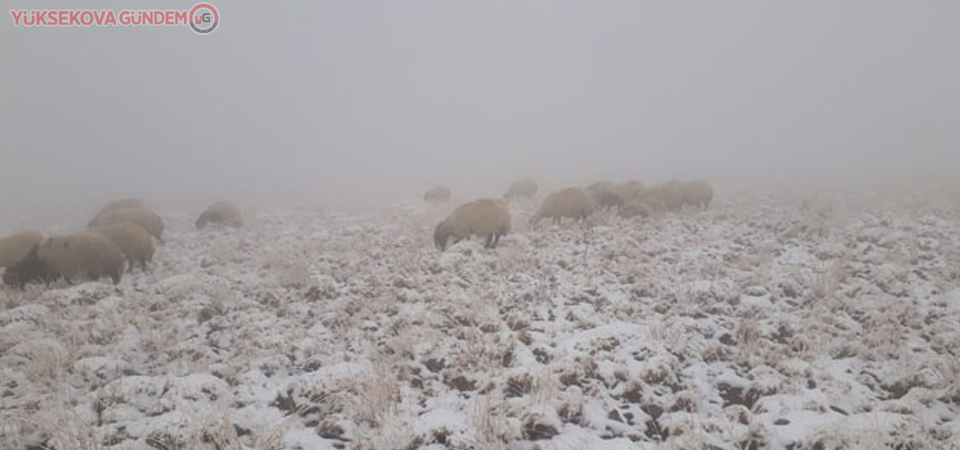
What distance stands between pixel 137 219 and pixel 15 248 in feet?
12.1

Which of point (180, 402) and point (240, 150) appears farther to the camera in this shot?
point (240, 150)

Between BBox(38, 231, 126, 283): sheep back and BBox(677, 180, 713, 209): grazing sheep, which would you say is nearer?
BBox(38, 231, 126, 283): sheep back

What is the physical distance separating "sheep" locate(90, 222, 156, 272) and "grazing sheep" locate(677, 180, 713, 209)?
45.3ft

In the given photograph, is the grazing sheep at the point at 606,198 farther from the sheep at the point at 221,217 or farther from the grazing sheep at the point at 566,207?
the sheep at the point at 221,217

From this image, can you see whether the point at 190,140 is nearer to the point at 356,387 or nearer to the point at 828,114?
the point at 356,387

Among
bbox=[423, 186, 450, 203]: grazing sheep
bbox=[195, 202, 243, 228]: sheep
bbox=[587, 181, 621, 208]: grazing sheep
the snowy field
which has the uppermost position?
bbox=[587, 181, 621, 208]: grazing sheep

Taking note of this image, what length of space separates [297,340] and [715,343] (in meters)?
5.07

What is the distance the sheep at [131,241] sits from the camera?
32.3 ft

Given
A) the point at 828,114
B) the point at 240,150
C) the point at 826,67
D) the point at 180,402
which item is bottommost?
the point at 180,402

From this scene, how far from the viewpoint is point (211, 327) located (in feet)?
22.1

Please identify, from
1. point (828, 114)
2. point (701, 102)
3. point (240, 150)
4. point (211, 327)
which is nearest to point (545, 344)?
point (211, 327)

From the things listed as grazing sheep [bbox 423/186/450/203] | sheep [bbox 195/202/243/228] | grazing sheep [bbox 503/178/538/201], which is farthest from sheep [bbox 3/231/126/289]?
grazing sheep [bbox 503/178/538/201]

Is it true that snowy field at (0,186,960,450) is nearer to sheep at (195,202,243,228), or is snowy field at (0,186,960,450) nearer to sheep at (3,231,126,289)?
sheep at (3,231,126,289)

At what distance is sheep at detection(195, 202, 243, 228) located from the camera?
16.6 meters
